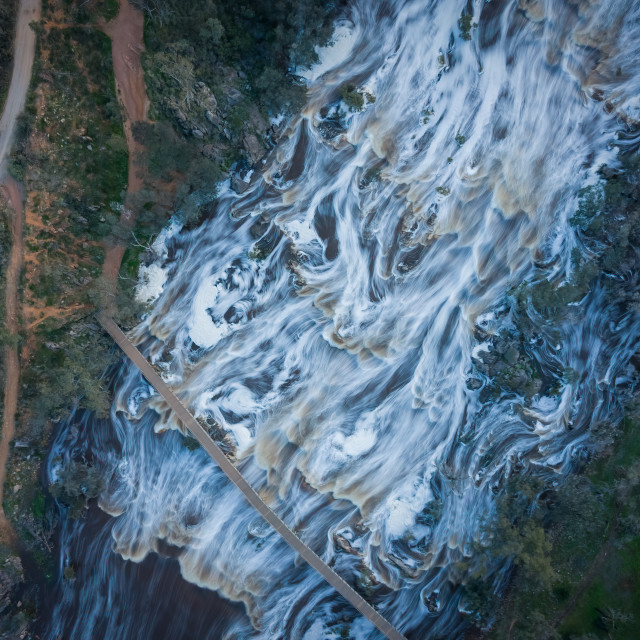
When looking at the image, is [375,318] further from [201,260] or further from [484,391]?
[201,260]

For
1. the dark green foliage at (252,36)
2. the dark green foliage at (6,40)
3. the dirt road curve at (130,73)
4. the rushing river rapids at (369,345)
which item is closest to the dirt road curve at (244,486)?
the rushing river rapids at (369,345)

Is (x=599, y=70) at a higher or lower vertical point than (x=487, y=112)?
lower

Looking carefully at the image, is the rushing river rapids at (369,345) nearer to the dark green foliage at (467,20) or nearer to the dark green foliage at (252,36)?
the dark green foliage at (467,20)

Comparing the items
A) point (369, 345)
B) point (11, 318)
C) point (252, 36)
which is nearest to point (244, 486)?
point (369, 345)

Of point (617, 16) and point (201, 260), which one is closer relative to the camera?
point (617, 16)

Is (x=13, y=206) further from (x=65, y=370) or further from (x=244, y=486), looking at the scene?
(x=244, y=486)

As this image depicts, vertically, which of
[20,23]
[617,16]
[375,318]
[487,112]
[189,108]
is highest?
[20,23]

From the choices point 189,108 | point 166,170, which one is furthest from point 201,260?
point 189,108
